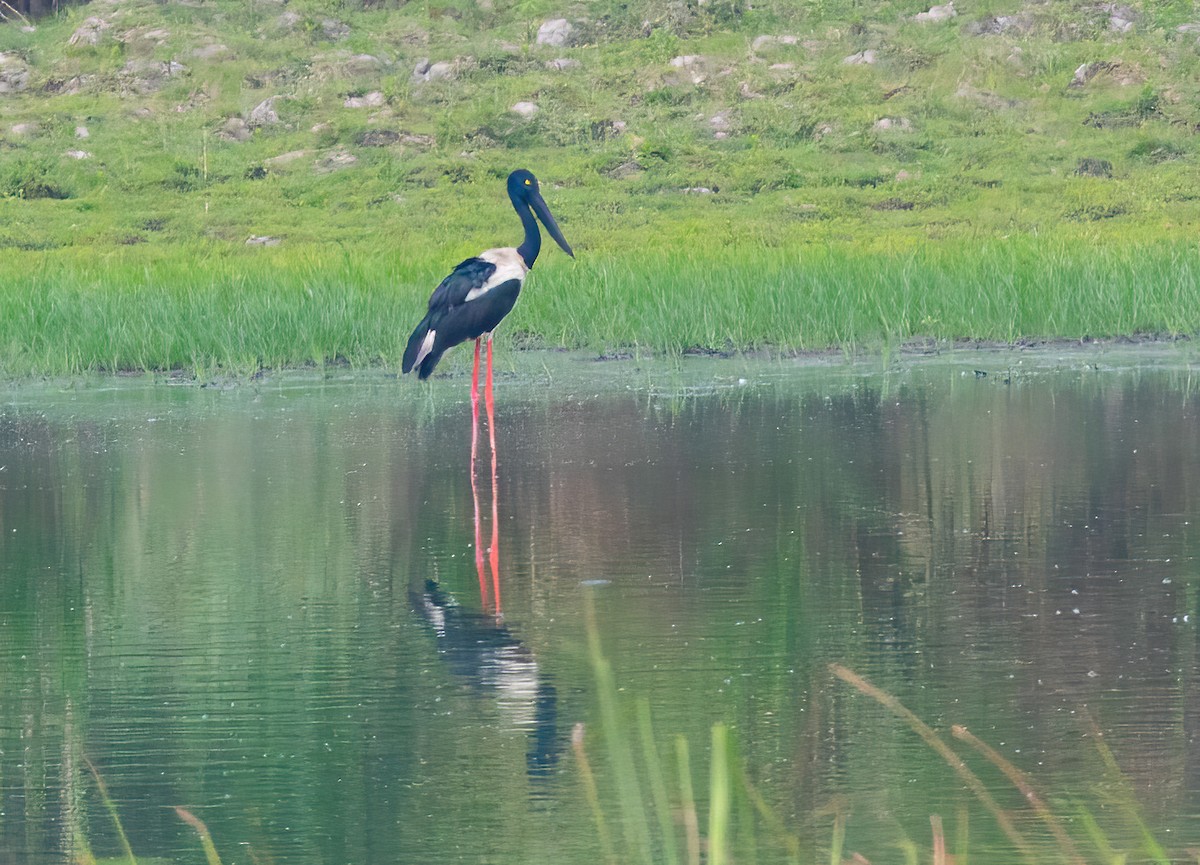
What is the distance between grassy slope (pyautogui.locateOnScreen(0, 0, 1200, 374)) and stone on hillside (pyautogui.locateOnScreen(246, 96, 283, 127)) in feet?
0.44

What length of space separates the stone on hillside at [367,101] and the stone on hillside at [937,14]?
20.3 ft

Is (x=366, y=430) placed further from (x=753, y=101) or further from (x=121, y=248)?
(x=753, y=101)

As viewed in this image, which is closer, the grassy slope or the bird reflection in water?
the bird reflection in water

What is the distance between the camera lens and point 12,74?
2612cm

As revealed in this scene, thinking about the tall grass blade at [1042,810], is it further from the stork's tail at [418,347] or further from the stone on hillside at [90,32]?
the stone on hillside at [90,32]

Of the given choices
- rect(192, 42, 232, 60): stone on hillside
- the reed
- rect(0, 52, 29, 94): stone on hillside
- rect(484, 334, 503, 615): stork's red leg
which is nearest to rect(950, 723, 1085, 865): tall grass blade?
rect(484, 334, 503, 615): stork's red leg

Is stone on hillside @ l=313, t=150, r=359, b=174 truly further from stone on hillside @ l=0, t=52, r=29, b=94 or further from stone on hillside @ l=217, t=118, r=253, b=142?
stone on hillside @ l=0, t=52, r=29, b=94

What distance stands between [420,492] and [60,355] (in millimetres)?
4999

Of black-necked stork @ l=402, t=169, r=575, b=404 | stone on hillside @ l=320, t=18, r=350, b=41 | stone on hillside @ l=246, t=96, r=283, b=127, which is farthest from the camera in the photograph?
stone on hillside @ l=320, t=18, r=350, b=41

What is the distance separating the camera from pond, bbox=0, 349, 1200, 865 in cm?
388

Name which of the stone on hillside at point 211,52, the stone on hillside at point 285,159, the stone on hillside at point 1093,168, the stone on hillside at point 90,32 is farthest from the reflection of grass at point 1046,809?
the stone on hillside at point 90,32

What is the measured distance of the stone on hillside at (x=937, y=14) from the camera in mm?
25609

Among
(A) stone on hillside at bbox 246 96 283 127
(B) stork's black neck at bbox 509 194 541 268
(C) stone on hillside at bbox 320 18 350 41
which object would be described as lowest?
(B) stork's black neck at bbox 509 194 541 268

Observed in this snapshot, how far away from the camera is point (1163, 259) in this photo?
13719mm
